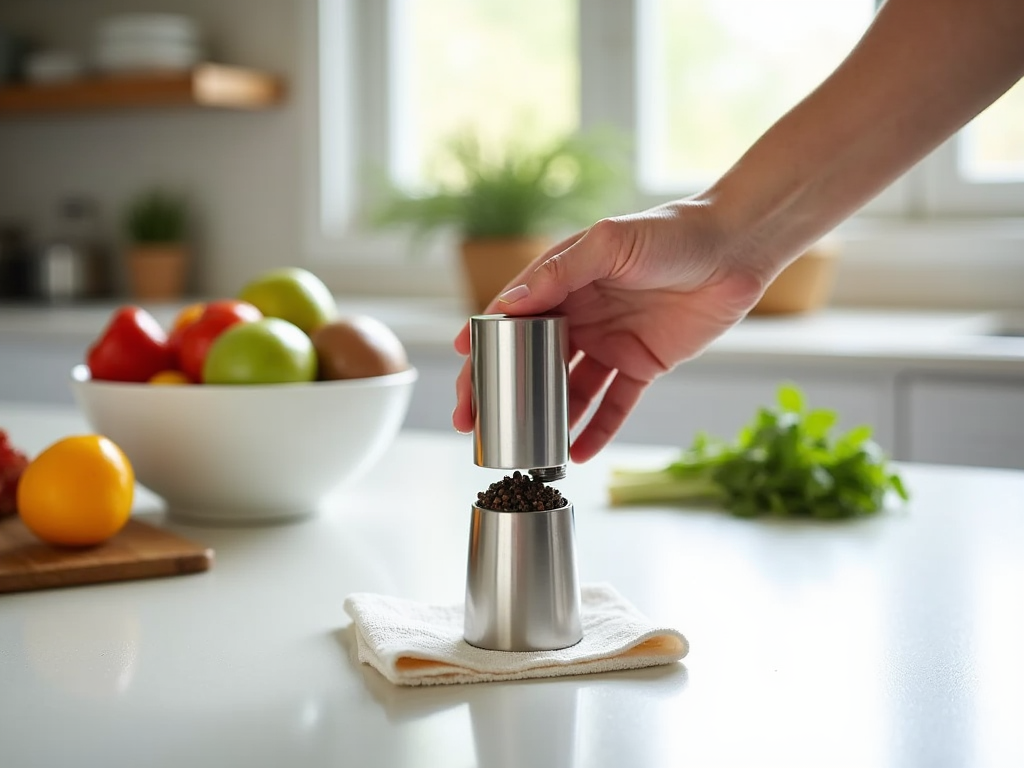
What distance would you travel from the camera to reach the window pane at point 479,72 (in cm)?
306

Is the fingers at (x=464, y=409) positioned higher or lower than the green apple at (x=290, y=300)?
lower

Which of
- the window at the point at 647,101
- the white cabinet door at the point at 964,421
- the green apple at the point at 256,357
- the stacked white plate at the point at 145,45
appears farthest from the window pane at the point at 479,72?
the green apple at the point at 256,357

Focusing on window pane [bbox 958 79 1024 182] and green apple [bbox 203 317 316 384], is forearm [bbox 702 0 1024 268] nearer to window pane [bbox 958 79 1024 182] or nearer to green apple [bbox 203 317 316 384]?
green apple [bbox 203 317 316 384]

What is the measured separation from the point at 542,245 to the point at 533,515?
1.94 m

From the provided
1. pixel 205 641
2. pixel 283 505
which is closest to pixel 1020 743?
pixel 205 641

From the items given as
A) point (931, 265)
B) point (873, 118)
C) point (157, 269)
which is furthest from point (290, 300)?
point (157, 269)

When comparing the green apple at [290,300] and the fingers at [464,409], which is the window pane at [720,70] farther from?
the fingers at [464,409]

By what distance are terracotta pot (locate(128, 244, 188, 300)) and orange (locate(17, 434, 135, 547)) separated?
249 centimetres

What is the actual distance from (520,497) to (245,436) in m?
0.38

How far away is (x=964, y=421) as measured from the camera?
1.92 metres

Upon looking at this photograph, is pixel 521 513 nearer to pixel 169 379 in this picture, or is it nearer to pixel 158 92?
pixel 169 379

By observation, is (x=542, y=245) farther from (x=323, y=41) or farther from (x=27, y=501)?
(x=27, y=501)

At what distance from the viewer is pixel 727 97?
290 cm

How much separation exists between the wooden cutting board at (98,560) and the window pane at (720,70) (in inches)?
86.3
